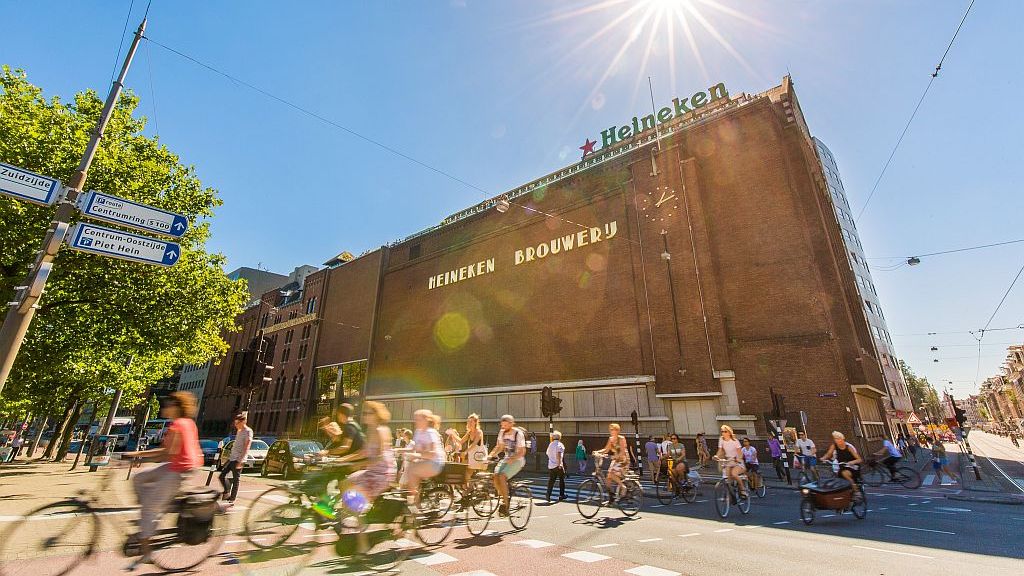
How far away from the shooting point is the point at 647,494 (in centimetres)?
1279

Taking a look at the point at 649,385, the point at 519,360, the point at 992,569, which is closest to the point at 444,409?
the point at 519,360

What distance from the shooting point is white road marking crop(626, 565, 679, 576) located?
5129 mm

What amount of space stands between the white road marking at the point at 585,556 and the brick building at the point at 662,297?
15.4 meters

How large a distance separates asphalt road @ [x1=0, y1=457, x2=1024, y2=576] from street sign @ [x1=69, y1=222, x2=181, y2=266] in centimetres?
333

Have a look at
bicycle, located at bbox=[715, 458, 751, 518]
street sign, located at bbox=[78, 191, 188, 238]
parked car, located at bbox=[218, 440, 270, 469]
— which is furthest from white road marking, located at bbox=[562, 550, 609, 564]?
parked car, located at bbox=[218, 440, 270, 469]

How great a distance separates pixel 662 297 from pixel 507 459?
20.2 metres

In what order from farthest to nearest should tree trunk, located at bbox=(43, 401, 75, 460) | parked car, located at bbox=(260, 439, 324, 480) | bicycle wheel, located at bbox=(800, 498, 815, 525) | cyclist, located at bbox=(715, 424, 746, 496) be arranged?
tree trunk, located at bbox=(43, 401, 75, 460), parked car, located at bbox=(260, 439, 324, 480), cyclist, located at bbox=(715, 424, 746, 496), bicycle wheel, located at bbox=(800, 498, 815, 525)

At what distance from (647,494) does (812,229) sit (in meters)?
21.3

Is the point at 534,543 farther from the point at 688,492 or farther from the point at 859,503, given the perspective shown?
the point at 859,503

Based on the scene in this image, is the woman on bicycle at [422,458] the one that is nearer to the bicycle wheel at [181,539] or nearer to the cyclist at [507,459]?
the cyclist at [507,459]

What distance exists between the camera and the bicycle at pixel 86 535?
4211 mm

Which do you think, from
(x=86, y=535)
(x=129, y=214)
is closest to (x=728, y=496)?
(x=86, y=535)

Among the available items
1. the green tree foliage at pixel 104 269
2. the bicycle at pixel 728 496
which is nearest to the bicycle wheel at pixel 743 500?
the bicycle at pixel 728 496

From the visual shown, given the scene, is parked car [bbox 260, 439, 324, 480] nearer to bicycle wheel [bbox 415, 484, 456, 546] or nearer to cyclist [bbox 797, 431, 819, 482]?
bicycle wheel [bbox 415, 484, 456, 546]
